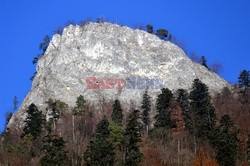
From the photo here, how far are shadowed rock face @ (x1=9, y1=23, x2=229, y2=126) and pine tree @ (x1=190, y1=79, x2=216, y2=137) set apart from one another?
51.3 feet

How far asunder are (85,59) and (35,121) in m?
30.9

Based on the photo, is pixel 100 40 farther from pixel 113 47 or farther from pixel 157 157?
pixel 157 157

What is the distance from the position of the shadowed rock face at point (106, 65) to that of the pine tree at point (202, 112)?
615 inches

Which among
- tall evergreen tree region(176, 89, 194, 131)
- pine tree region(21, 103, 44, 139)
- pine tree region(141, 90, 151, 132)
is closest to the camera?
tall evergreen tree region(176, 89, 194, 131)

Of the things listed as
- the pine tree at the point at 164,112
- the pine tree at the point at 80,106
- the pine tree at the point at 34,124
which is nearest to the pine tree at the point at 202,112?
the pine tree at the point at 164,112

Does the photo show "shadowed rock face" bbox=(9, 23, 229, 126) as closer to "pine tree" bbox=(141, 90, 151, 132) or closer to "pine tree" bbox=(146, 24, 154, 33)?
"pine tree" bbox=(146, 24, 154, 33)

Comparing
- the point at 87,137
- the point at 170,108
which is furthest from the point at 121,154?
the point at 170,108

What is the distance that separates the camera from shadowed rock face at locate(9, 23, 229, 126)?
91000 millimetres

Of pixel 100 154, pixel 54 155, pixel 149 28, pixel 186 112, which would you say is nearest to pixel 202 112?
pixel 186 112

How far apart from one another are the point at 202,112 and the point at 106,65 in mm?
32528

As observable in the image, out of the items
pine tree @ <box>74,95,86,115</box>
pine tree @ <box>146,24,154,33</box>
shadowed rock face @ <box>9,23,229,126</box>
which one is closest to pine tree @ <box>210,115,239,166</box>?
pine tree @ <box>74,95,86,115</box>

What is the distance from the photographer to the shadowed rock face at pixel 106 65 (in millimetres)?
91000

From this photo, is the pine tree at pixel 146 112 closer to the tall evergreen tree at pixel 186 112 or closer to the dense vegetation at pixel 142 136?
the dense vegetation at pixel 142 136

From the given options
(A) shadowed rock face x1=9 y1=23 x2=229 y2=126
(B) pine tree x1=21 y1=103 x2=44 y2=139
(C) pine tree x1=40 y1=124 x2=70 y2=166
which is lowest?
(C) pine tree x1=40 y1=124 x2=70 y2=166
